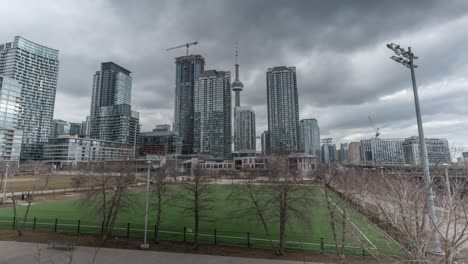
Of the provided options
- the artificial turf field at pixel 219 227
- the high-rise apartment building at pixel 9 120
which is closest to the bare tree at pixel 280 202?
the artificial turf field at pixel 219 227

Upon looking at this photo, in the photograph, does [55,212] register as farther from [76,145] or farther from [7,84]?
[7,84]

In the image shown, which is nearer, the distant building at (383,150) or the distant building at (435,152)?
the distant building at (435,152)

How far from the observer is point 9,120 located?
167m

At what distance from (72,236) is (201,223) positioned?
1300 cm

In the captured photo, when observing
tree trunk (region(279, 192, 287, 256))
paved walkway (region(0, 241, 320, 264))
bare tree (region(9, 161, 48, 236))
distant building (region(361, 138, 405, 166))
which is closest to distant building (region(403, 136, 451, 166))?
tree trunk (region(279, 192, 287, 256))

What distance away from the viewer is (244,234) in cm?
2502

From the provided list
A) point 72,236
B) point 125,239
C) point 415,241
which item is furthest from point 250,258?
point 72,236

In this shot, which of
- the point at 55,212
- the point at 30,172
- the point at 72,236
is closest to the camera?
the point at 72,236

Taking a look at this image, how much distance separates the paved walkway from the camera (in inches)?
633

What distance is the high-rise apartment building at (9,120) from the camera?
150 metres

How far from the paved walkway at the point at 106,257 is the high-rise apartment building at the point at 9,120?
567ft

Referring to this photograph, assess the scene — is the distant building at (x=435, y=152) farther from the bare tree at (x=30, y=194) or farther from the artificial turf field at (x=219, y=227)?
the bare tree at (x=30, y=194)

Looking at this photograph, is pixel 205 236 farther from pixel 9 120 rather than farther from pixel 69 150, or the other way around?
pixel 9 120

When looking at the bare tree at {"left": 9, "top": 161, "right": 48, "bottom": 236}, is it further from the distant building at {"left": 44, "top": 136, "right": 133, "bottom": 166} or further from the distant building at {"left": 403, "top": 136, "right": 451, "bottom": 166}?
the distant building at {"left": 44, "top": 136, "right": 133, "bottom": 166}
